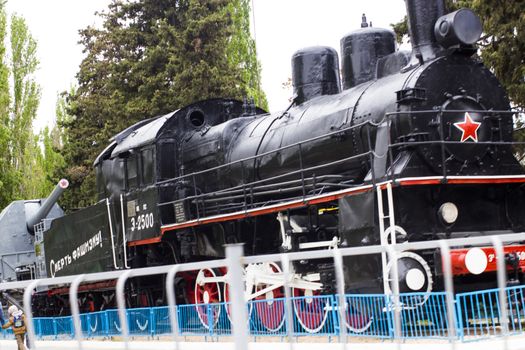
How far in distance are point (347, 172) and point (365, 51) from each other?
244cm

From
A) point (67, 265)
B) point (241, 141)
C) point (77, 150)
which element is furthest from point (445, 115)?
point (77, 150)

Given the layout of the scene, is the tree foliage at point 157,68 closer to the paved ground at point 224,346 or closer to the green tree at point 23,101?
the green tree at point 23,101

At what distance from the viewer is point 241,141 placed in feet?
45.2

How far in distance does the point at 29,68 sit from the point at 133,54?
12.0 meters

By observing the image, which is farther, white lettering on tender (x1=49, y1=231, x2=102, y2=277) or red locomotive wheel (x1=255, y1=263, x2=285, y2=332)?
white lettering on tender (x1=49, y1=231, x2=102, y2=277)

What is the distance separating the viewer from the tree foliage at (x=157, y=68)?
2758 centimetres

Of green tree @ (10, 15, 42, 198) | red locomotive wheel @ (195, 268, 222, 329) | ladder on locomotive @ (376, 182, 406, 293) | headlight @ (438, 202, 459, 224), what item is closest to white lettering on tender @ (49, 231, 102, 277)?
red locomotive wheel @ (195, 268, 222, 329)

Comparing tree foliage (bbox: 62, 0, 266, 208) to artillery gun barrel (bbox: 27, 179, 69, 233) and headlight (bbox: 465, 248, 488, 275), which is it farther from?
headlight (bbox: 465, 248, 488, 275)

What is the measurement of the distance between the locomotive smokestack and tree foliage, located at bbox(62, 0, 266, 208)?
54.2ft

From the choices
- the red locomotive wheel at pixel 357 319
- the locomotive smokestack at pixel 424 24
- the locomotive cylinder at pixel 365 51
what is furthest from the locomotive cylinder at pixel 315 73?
the red locomotive wheel at pixel 357 319

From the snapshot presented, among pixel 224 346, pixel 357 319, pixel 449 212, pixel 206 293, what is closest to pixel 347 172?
pixel 449 212

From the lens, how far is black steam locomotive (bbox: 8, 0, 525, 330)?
388 inches

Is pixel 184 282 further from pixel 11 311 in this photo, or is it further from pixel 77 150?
pixel 77 150

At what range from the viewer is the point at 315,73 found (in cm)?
1323
